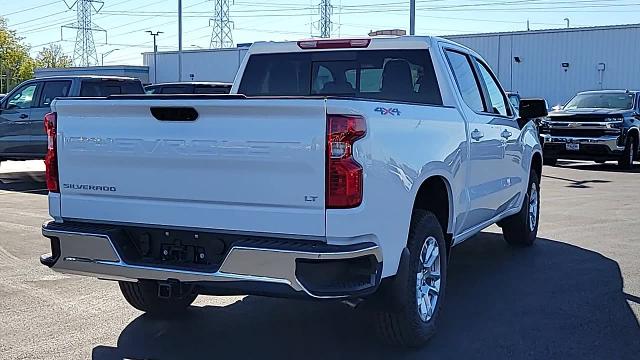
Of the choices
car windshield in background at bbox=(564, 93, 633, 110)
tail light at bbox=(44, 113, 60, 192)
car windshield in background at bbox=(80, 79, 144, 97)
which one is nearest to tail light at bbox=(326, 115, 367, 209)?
tail light at bbox=(44, 113, 60, 192)

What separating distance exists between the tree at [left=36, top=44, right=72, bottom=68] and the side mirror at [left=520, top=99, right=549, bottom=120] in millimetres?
96363

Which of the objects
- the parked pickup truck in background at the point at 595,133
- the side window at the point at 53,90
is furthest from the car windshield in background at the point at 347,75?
the parked pickup truck in background at the point at 595,133

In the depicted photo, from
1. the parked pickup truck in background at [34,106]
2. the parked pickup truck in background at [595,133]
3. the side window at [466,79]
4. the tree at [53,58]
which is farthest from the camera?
the tree at [53,58]

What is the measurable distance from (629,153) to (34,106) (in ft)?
44.4

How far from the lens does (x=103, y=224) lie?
4504mm

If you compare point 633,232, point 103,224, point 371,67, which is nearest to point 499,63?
point 633,232

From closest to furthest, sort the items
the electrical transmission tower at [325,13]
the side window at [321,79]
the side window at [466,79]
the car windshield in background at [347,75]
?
the car windshield in background at [347,75] → the side window at [466,79] → the side window at [321,79] → the electrical transmission tower at [325,13]

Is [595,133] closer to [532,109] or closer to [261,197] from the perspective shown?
[532,109]

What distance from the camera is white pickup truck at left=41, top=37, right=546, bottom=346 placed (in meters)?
3.92

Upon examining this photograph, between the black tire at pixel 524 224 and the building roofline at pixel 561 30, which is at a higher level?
the building roofline at pixel 561 30

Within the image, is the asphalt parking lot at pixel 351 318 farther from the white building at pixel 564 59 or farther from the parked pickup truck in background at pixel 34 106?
the white building at pixel 564 59

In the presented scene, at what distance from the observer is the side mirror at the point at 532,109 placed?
7.61m

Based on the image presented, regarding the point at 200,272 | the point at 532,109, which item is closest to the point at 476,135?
the point at 532,109

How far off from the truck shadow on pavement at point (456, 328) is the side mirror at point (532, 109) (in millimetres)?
1727
